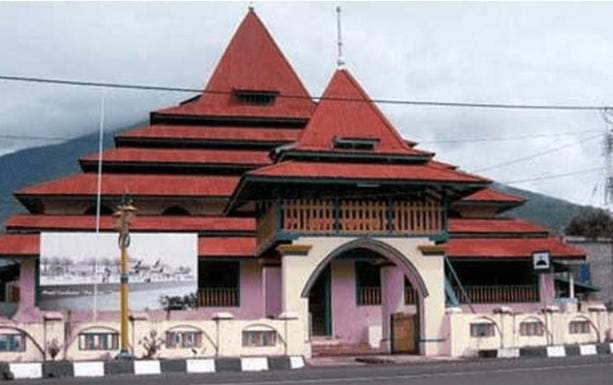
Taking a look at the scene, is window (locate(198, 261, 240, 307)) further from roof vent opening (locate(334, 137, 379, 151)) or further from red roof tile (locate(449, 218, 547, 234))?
red roof tile (locate(449, 218, 547, 234))

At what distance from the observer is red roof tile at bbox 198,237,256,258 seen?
98.2 ft

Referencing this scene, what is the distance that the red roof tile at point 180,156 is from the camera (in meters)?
34.0

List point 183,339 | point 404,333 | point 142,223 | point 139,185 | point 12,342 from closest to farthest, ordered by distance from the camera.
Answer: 1. point 12,342
2. point 183,339
3. point 404,333
4. point 142,223
5. point 139,185

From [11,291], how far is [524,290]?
17527mm

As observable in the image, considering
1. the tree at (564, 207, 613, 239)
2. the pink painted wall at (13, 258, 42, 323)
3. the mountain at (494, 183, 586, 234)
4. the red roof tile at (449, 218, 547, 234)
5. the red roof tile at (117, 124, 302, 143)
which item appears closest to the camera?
the pink painted wall at (13, 258, 42, 323)

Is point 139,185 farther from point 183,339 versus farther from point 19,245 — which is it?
point 183,339

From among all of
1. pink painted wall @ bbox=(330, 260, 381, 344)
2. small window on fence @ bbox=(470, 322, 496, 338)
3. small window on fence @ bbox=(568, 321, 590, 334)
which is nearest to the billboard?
pink painted wall @ bbox=(330, 260, 381, 344)

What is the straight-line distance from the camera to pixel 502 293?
110ft

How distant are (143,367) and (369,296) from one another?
13192mm

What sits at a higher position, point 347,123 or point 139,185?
point 347,123

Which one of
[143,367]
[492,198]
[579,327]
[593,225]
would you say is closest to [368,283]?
[492,198]

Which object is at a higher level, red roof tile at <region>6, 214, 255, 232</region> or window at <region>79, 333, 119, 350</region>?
red roof tile at <region>6, 214, 255, 232</region>

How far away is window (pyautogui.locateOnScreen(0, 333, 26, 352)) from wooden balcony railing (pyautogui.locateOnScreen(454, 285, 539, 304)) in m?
16.7

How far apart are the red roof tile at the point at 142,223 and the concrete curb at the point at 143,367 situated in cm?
1154
